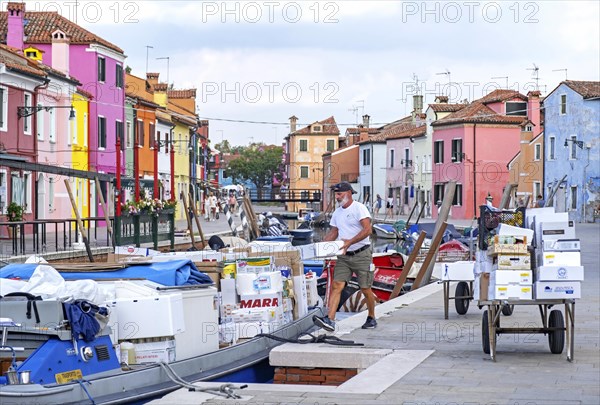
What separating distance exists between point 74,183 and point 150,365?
36.9 m

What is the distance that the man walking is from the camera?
569 inches

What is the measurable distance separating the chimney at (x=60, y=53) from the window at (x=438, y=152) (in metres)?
40.5

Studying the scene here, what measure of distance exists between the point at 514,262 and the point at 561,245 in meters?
0.49

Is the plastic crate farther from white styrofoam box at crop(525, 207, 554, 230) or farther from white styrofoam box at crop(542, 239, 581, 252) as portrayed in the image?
white styrofoam box at crop(542, 239, 581, 252)

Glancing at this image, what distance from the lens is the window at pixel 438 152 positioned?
8538 centimetres

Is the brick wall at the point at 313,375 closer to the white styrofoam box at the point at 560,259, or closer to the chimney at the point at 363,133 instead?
the white styrofoam box at the point at 560,259

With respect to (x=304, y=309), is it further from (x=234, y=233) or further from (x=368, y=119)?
(x=368, y=119)

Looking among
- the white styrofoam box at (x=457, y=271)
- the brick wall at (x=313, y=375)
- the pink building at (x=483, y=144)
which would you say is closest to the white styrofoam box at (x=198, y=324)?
the brick wall at (x=313, y=375)

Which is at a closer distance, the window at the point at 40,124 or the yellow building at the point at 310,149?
the window at the point at 40,124

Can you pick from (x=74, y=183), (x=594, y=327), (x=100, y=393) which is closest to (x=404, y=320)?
(x=594, y=327)

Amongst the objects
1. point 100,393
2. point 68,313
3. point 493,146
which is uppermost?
point 493,146

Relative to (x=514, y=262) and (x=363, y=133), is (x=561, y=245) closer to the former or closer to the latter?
(x=514, y=262)

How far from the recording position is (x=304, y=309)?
52.6 ft

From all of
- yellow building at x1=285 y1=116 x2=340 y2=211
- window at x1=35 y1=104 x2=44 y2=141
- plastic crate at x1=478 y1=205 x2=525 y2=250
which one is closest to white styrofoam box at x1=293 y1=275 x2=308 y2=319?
plastic crate at x1=478 y1=205 x2=525 y2=250
